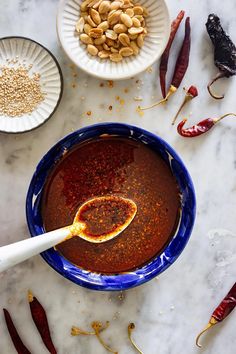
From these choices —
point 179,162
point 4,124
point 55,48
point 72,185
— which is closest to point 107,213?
point 72,185

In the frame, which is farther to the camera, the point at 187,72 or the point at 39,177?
the point at 187,72

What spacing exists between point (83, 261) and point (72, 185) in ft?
0.85

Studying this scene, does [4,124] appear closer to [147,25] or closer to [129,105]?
[129,105]

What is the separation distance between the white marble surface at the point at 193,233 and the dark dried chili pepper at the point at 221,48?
0.13 ft

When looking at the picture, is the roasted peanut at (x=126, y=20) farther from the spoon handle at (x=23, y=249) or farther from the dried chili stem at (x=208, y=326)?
the dried chili stem at (x=208, y=326)

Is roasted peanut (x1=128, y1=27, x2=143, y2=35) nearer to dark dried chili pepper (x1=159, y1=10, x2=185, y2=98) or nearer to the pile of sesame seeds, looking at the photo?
dark dried chili pepper (x1=159, y1=10, x2=185, y2=98)

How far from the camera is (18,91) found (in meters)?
2.01

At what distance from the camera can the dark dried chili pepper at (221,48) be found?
203 centimetres

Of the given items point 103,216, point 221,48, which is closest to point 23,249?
point 103,216

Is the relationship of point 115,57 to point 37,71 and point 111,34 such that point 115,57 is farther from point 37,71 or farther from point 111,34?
point 37,71

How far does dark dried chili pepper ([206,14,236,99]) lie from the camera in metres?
2.03

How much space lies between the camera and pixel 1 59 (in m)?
2.01

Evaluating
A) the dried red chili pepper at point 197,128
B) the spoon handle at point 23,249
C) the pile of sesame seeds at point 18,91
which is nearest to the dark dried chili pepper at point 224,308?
the dried red chili pepper at point 197,128

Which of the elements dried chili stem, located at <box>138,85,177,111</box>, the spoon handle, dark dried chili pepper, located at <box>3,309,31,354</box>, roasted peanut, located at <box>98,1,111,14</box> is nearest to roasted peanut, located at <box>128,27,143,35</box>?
roasted peanut, located at <box>98,1,111,14</box>
